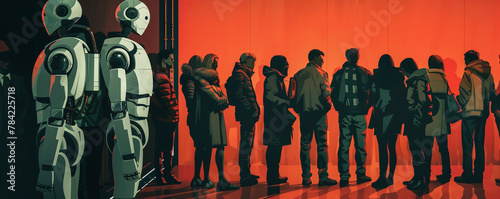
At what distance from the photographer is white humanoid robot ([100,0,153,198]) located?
3.90 meters

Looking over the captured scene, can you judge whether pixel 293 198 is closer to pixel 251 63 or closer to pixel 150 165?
pixel 251 63

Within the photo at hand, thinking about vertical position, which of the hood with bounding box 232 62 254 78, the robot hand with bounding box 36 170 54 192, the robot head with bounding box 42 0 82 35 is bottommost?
the robot hand with bounding box 36 170 54 192

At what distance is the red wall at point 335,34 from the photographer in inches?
313

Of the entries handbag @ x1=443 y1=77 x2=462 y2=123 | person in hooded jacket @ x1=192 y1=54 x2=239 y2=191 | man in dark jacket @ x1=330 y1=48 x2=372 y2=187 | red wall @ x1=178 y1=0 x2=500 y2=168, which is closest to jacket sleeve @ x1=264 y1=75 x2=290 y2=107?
person in hooded jacket @ x1=192 y1=54 x2=239 y2=191

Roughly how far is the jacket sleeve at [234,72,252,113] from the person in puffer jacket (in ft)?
8.38

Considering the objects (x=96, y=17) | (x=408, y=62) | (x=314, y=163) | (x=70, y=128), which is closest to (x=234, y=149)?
(x=314, y=163)

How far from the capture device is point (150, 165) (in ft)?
22.7

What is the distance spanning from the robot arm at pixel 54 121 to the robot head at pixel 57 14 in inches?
9.7

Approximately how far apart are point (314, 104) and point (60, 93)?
3.07 metres

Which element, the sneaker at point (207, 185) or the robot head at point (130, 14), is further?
the sneaker at point (207, 185)

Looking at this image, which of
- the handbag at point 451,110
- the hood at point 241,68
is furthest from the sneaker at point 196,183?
the handbag at point 451,110

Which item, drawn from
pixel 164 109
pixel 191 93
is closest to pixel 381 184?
pixel 191 93

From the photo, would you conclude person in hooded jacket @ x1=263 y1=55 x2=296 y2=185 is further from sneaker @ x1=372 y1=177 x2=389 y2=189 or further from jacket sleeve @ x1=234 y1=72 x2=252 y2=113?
sneaker @ x1=372 y1=177 x2=389 y2=189

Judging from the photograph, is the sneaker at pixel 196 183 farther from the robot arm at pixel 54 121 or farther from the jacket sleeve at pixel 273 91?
the robot arm at pixel 54 121
